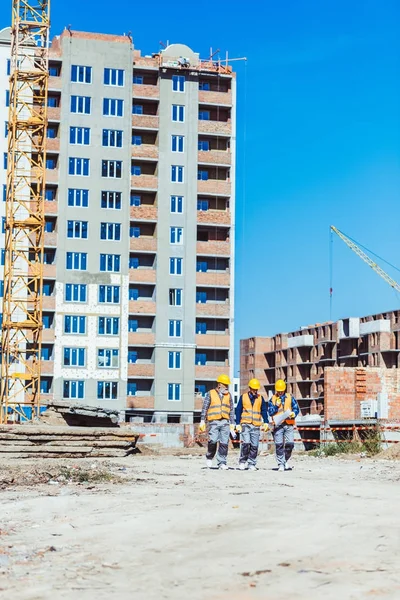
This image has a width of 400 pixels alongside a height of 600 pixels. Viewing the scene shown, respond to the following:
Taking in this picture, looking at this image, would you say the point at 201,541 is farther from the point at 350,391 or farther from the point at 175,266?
the point at 175,266

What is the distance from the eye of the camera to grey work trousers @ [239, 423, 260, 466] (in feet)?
73.9

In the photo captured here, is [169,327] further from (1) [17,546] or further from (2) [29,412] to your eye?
(1) [17,546]

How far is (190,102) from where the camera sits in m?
86.1

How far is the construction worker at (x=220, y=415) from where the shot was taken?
2264 cm

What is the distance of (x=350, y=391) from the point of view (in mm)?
47062

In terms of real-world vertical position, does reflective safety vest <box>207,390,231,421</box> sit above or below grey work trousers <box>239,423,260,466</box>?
above

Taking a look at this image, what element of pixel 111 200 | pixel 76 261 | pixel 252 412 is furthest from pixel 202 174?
pixel 252 412

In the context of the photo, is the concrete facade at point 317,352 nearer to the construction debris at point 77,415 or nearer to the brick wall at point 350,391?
the brick wall at point 350,391

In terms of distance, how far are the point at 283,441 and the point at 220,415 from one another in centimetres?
154

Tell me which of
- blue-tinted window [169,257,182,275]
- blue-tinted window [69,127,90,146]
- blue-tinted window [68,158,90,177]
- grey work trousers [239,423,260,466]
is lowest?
grey work trousers [239,423,260,466]

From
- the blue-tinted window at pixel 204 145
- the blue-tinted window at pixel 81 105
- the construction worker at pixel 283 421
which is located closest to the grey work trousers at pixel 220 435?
the construction worker at pixel 283 421

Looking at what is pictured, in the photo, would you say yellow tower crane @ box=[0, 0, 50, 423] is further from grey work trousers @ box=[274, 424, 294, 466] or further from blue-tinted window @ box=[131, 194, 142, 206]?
grey work trousers @ box=[274, 424, 294, 466]

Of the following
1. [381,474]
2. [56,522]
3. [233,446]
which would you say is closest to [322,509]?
[56,522]

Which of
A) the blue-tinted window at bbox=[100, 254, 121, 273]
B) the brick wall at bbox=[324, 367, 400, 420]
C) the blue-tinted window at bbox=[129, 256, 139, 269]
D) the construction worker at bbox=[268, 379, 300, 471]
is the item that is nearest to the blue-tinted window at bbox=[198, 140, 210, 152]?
the blue-tinted window at bbox=[129, 256, 139, 269]
